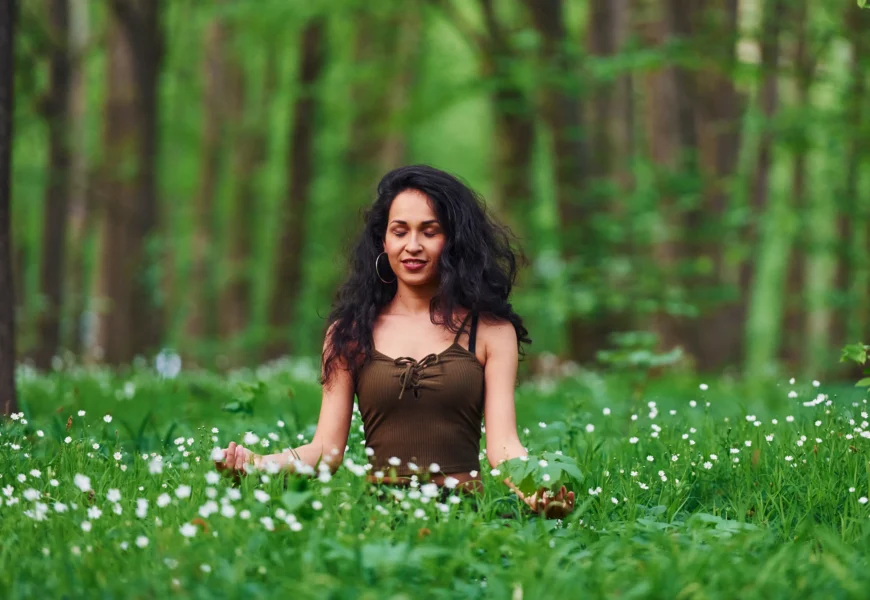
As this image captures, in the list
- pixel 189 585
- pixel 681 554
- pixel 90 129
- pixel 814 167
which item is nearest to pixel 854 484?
pixel 681 554

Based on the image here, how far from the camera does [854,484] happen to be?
14.0ft

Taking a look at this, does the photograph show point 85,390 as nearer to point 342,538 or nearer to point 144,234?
point 342,538

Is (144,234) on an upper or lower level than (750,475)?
upper

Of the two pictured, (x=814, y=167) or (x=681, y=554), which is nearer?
(x=681, y=554)

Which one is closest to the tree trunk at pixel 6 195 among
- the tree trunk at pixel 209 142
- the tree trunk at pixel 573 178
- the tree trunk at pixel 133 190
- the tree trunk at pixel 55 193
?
the tree trunk at pixel 133 190

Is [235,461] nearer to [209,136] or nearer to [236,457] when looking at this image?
[236,457]

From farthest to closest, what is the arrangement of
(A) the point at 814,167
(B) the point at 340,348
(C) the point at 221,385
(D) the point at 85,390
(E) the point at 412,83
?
(A) the point at 814,167 → (E) the point at 412,83 → (C) the point at 221,385 → (D) the point at 85,390 → (B) the point at 340,348

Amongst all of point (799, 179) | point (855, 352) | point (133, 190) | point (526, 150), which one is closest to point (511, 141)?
point (526, 150)

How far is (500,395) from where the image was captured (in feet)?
13.4

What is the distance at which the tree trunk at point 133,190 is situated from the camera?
41.8 feet

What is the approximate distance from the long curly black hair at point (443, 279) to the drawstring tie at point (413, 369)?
6.2 inches

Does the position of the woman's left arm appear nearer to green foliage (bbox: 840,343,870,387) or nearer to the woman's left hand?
the woman's left hand

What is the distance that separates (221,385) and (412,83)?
40.0 feet

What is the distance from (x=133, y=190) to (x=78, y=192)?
7718 mm
